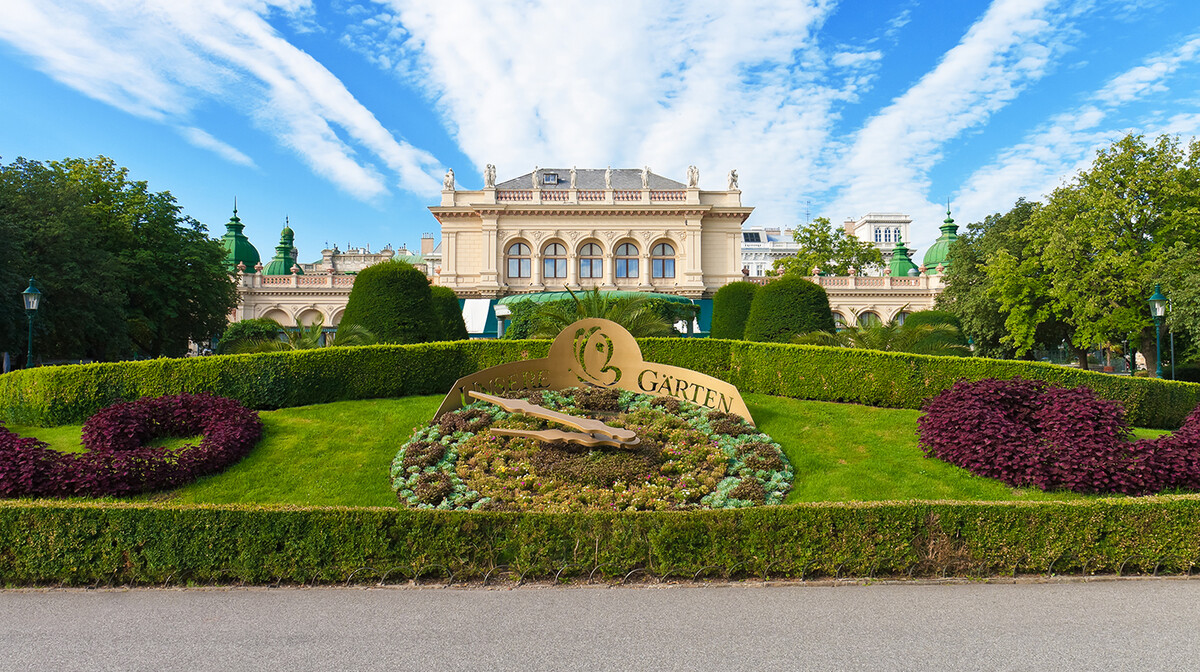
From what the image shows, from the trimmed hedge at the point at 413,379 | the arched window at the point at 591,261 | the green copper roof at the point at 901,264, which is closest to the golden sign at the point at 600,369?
the trimmed hedge at the point at 413,379

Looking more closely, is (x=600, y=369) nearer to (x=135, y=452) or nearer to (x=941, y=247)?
(x=135, y=452)

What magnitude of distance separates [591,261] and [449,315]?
25.4 metres

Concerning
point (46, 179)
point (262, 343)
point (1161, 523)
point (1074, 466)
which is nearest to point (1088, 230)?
point (1074, 466)

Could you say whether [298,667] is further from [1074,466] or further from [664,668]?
[1074,466]

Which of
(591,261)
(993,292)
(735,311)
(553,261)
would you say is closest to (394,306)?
(735,311)

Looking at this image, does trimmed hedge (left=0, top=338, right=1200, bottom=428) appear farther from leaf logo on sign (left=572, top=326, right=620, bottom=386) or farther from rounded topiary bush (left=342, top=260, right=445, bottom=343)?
leaf logo on sign (left=572, top=326, right=620, bottom=386)

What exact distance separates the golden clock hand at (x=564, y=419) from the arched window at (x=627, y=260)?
3511 centimetres

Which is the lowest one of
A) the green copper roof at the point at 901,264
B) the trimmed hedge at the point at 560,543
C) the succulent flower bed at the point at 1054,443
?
the trimmed hedge at the point at 560,543

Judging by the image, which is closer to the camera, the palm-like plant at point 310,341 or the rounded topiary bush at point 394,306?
the palm-like plant at point 310,341

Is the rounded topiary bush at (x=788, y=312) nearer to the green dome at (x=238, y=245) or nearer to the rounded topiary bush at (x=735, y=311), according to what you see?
the rounded topiary bush at (x=735, y=311)

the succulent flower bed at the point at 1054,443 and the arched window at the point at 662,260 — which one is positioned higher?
the arched window at the point at 662,260

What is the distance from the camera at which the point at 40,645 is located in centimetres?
546

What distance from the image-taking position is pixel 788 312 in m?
18.0

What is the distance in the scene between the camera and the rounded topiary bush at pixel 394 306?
17.1m
